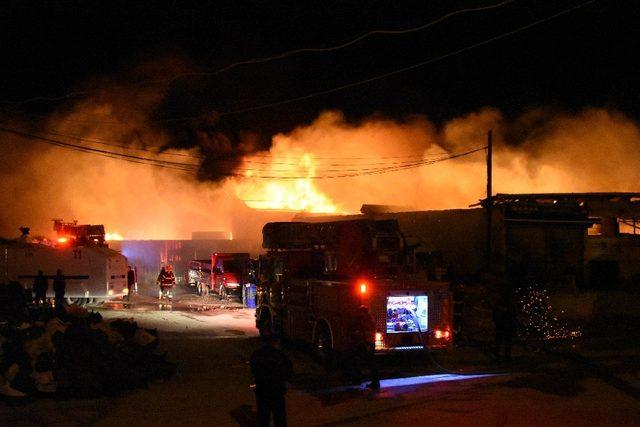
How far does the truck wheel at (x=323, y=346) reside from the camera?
12125 mm

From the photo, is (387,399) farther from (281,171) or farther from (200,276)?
(281,171)

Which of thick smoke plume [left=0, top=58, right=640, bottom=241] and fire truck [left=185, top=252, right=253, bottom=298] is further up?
thick smoke plume [left=0, top=58, right=640, bottom=241]

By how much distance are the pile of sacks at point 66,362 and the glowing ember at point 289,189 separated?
35080 mm

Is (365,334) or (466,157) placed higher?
(466,157)

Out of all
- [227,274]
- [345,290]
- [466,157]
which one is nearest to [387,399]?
[345,290]

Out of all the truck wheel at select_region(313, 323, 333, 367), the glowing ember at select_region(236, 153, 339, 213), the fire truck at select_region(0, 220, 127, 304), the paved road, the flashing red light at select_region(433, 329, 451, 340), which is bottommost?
the paved road

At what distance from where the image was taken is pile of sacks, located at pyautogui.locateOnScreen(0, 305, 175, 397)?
8.94 metres

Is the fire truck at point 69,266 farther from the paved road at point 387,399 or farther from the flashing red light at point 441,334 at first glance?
the flashing red light at point 441,334

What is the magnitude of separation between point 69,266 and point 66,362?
613 inches

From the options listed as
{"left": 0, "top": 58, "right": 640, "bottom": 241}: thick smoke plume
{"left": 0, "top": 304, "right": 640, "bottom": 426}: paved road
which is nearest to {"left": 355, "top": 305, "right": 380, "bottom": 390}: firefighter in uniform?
{"left": 0, "top": 304, "right": 640, "bottom": 426}: paved road

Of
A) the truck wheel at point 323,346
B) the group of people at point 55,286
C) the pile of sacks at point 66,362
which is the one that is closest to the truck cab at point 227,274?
the group of people at point 55,286

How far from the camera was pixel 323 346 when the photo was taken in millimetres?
12414

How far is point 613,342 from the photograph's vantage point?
14812 millimetres

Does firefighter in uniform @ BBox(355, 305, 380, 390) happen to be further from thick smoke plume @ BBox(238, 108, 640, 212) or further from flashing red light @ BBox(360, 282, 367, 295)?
thick smoke plume @ BBox(238, 108, 640, 212)
